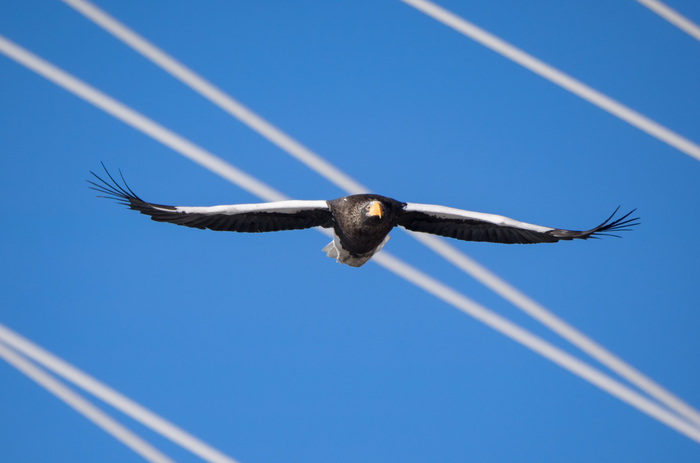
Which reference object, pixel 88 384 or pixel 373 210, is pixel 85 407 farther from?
pixel 373 210

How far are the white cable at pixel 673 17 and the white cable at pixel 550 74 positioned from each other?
118 cm

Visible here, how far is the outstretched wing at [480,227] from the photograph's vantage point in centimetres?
580

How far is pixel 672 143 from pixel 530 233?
4.50 m

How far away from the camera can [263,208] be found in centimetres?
553

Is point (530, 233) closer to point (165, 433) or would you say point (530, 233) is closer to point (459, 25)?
point (459, 25)

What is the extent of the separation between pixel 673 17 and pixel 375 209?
6.02 metres

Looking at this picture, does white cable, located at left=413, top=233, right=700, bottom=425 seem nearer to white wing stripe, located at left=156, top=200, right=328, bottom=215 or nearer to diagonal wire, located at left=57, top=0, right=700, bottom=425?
diagonal wire, located at left=57, top=0, right=700, bottom=425

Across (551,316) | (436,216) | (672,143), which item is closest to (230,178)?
(436,216)

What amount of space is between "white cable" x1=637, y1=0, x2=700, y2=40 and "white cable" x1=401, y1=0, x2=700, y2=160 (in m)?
1.18

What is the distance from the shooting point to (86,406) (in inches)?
357

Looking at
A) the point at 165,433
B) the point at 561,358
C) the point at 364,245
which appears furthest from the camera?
the point at 561,358

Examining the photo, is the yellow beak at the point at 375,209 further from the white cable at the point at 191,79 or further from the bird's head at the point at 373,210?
the white cable at the point at 191,79

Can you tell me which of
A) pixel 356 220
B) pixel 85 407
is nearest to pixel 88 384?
pixel 85 407

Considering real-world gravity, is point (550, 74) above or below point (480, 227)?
above
